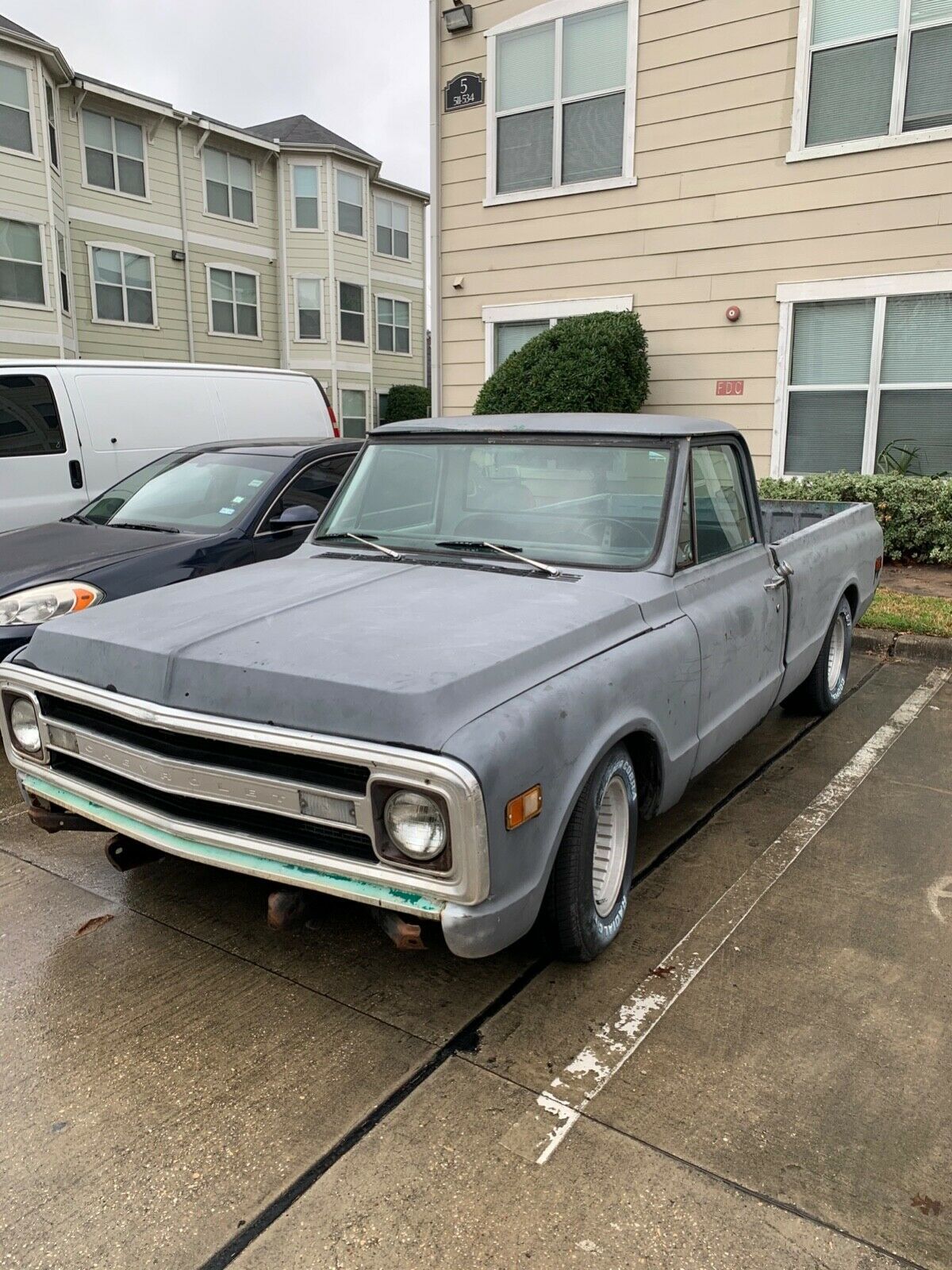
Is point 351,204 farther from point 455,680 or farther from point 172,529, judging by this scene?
point 455,680

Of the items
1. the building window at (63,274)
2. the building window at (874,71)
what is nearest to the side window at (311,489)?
the building window at (874,71)

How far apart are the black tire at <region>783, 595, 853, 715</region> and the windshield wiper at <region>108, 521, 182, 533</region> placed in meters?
3.73

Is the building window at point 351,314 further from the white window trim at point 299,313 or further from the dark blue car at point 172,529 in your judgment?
the dark blue car at point 172,529

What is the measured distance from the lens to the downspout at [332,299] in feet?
83.7

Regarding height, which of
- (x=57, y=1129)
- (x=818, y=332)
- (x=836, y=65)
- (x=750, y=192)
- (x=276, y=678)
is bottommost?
(x=57, y=1129)

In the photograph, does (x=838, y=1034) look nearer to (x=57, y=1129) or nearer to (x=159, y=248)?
(x=57, y=1129)

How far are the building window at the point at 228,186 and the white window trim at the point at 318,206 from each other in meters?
1.03

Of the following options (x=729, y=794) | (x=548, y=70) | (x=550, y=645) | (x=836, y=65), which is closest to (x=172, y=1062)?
(x=550, y=645)

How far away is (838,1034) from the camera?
274 cm

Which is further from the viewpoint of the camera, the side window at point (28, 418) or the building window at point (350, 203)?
the building window at point (350, 203)

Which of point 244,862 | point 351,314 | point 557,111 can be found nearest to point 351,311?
point 351,314

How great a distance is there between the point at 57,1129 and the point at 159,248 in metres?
23.8

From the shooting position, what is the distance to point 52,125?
1994cm

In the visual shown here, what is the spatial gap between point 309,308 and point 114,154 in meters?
5.90
